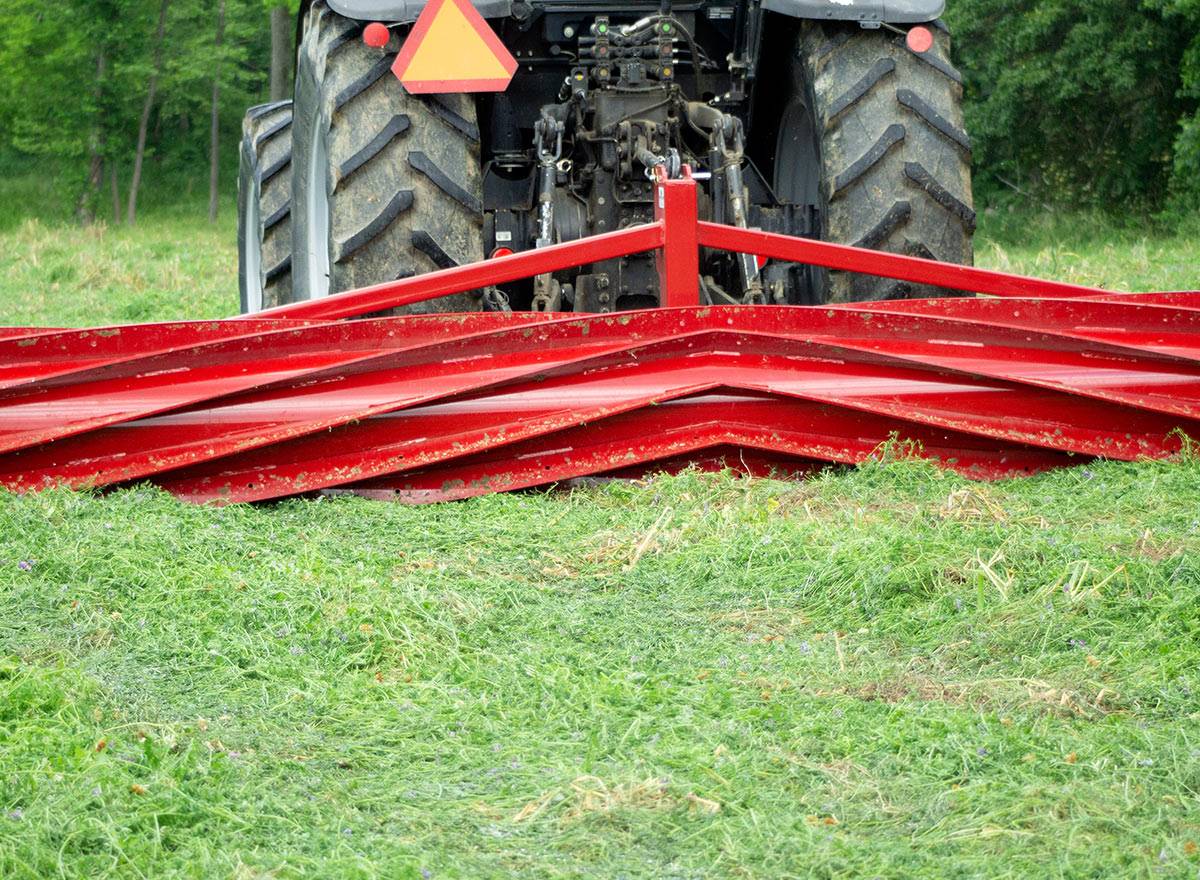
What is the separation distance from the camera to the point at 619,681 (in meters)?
2.78

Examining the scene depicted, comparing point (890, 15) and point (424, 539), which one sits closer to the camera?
point (424, 539)

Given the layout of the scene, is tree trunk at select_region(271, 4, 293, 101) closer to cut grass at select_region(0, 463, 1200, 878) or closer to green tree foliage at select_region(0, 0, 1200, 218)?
green tree foliage at select_region(0, 0, 1200, 218)

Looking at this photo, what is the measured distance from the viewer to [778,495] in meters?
4.01

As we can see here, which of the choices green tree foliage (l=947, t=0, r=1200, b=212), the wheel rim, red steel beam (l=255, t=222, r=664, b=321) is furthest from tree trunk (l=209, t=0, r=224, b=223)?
red steel beam (l=255, t=222, r=664, b=321)

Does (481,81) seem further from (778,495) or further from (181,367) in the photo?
(778,495)

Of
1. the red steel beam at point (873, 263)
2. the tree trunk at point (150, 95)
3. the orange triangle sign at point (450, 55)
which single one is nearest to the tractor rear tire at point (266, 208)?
the orange triangle sign at point (450, 55)

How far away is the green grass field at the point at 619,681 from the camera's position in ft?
7.23

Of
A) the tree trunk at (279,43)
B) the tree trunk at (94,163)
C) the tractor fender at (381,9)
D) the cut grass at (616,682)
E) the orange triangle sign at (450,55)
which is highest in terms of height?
the tractor fender at (381,9)

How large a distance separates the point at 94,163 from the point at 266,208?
80.1ft

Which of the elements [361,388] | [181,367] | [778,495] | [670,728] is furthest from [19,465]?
[670,728]

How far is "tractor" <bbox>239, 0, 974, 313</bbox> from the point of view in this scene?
4730mm

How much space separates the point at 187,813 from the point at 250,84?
33.1 meters

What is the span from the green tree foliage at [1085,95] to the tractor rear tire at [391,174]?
43.2ft

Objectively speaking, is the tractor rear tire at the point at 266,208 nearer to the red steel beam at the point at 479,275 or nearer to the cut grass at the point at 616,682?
the red steel beam at the point at 479,275
